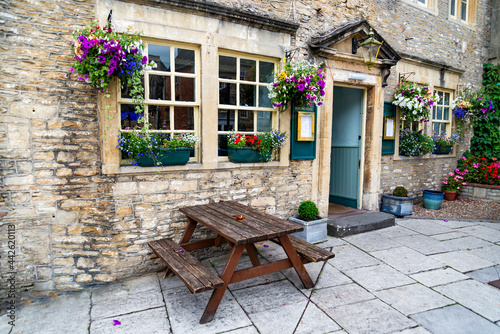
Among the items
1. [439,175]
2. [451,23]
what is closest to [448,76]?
[451,23]

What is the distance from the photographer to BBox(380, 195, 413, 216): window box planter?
6148mm

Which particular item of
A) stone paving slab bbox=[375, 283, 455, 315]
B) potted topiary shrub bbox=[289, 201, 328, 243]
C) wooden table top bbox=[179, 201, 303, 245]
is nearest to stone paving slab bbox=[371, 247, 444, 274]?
stone paving slab bbox=[375, 283, 455, 315]

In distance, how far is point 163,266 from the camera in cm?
396

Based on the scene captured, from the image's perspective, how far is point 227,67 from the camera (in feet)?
14.3

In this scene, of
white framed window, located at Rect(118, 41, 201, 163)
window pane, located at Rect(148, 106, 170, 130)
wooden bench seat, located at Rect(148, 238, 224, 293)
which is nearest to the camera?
wooden bench seat, located at Rect(148, 238, 224, 293)

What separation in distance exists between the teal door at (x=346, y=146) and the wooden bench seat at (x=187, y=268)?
165 inches

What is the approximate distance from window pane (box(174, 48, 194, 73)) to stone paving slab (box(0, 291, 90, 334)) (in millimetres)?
2982

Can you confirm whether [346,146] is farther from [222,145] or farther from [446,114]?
[446,114]

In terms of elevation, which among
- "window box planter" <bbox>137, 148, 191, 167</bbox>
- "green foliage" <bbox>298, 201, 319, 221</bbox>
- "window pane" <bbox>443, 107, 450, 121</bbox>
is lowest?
"green foliage" <bbox>298, 201, 319, 221</bbox>

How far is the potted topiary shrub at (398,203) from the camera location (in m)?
6.15

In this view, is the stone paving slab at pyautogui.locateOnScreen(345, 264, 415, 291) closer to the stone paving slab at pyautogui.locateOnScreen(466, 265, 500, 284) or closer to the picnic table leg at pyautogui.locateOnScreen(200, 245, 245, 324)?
the stone paving slab at pyautogui.locateOnScreen(466, 265, 500, 284)

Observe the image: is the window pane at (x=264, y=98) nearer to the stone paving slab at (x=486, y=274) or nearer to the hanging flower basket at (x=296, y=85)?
the hanging flower basket at (x=296, y=85)

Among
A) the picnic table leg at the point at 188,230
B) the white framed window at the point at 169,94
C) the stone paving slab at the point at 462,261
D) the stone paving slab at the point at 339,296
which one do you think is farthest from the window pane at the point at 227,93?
the stone paving slab at the point at 462,261

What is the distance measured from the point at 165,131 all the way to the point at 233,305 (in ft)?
7.38
